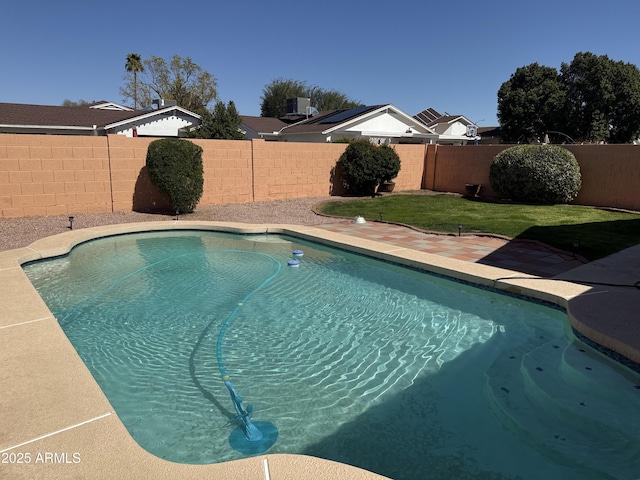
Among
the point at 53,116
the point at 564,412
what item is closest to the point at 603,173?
the point at 564,412

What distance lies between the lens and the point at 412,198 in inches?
654

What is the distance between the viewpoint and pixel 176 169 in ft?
39.8

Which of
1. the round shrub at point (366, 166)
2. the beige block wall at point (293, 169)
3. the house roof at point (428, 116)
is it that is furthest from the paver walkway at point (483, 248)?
the house roof at point (428, 116)

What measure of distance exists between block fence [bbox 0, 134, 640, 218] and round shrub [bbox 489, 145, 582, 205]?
82 cm

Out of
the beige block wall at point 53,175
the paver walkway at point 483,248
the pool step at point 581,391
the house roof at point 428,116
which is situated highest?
the house roof at point 428,116

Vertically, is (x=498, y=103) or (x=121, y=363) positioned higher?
(x=498, y=103)

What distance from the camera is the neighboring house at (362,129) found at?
82.8ft

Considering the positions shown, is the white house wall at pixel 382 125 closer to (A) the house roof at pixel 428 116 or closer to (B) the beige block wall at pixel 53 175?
(B) the beige block wall at pixel 53 175

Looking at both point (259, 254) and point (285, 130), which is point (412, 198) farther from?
point (285, 130)

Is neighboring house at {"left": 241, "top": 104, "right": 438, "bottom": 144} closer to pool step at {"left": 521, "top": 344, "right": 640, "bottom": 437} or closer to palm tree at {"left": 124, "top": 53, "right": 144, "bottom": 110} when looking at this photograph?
pool step at {"left": 521, "top": 344, "right": 640, "bottom": 437}

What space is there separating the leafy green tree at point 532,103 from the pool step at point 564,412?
38266 mm

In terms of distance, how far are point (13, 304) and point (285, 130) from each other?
84.0ft

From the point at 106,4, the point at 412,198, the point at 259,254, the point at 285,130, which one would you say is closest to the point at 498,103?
the point at 285,130

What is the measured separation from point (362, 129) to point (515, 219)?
51.1 ft
